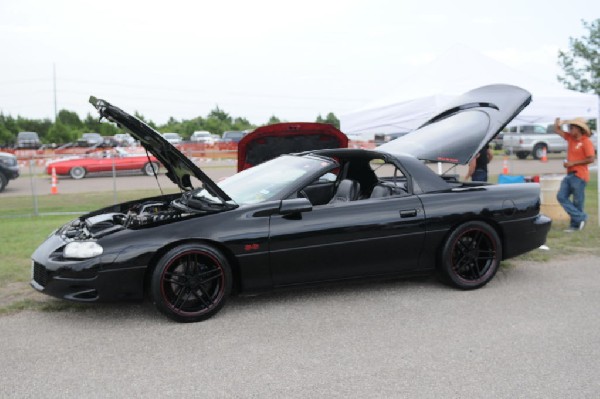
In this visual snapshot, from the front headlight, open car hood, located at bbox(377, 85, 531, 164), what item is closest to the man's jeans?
open car hood, located at bbox(377, 85, 531, 164)

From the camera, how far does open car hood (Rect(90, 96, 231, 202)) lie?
4.34 meters

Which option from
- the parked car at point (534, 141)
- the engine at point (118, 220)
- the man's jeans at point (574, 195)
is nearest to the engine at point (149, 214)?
the engine at point (118, 220)

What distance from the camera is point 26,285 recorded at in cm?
523

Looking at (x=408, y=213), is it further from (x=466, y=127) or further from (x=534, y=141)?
(x=534, y=141)

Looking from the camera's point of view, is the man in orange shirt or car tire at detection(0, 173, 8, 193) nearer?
the man in orange shirt

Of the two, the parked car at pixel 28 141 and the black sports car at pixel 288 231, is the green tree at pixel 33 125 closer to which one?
the parked car at pixel 28 141

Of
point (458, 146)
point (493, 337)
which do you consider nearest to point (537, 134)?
point (458, 146)

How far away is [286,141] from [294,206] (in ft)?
10.7

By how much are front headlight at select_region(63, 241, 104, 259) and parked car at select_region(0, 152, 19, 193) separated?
13.4 m

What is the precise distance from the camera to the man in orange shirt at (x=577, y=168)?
7.68 metres

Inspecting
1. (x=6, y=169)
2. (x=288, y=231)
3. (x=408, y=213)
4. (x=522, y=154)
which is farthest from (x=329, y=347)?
(x=522, y=154)

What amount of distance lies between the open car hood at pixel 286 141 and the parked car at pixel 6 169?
11029 mm

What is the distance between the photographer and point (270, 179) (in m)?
5.01

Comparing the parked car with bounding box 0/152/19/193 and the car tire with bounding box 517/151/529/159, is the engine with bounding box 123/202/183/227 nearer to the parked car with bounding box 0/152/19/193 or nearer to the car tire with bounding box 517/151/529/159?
the parked car with bounding box 0/152/19/193
